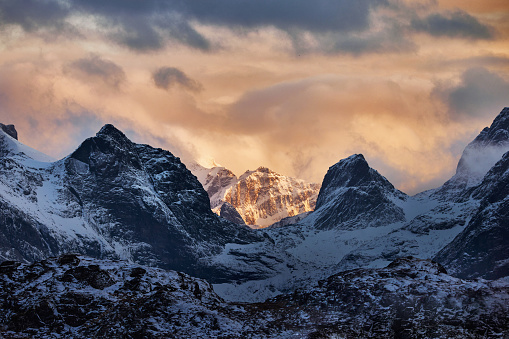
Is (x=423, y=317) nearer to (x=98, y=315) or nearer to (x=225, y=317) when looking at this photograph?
(x=225, y=317)

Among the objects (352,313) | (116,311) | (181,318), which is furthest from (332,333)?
(116,311)

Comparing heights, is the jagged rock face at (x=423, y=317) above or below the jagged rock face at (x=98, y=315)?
above

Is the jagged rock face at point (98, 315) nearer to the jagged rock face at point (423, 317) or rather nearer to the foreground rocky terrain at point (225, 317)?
the foreground rocky terrain at point (225, 317)

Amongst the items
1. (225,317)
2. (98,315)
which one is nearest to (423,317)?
(225,317)

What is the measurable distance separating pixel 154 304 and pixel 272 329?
88.3ft

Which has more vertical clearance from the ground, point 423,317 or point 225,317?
point 423,317

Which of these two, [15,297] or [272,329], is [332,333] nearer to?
[272,329]

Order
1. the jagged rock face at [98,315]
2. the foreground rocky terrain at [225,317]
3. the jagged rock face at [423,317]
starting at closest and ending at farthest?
the jagged rock face at [423,317] < the foreground rocky terrain at [225,317] < the jagged rock face at [98,315]

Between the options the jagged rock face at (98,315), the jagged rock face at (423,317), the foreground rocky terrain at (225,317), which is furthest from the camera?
the jagged rock face at (98,315)

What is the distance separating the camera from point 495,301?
186000 mm

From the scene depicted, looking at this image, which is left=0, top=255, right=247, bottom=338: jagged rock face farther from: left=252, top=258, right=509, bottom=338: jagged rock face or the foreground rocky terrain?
left=252, top=258, right=509, bottom=338: jagged rock face

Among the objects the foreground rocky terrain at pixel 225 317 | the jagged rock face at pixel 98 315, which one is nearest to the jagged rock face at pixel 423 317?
the foreground rocky terrain at pixel 225 317

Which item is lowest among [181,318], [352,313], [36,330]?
[36,330]

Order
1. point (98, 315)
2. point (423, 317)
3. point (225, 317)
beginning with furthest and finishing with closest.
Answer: point (225, 317) → point (98, 315) → point (423, 317)
